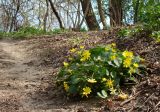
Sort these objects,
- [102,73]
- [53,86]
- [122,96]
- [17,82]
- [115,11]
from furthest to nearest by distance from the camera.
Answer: [115,11]
[17,82]
[53,86]
[102,73]
[122,96]

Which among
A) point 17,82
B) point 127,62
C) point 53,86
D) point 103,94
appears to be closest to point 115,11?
point 17,82

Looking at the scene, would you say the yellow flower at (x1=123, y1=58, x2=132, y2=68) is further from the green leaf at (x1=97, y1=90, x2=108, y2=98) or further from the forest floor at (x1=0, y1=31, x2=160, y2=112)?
the green leaf at (x1=97, y1=90, x2=108, y2=98)

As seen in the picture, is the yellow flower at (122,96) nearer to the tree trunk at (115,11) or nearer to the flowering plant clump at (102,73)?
the flowering plant clump at (102,73)

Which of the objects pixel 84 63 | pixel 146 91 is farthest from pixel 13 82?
pixel 146 91

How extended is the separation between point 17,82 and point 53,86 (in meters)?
0.62

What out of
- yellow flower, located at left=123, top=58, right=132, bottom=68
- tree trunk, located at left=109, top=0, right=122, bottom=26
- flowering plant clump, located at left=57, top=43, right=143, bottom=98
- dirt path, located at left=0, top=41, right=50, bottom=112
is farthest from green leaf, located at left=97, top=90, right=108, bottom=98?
tree trunk, located at left=109, top=0, right=122, bottom=26

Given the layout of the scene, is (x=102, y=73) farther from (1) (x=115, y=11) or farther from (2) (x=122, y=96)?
(1) (x=115, y=11)

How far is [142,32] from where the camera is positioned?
20.7 ft

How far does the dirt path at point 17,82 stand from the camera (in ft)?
14.3

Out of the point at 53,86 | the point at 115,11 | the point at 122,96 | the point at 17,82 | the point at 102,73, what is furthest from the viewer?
the point at 115,11

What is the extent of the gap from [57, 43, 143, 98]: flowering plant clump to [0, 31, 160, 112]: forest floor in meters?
0.12

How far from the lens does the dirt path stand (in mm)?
4344

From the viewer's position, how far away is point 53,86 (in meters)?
4.99

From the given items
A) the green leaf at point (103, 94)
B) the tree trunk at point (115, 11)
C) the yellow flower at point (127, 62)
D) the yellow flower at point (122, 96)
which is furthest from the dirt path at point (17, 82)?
the tree trunk at point (115, 11)
